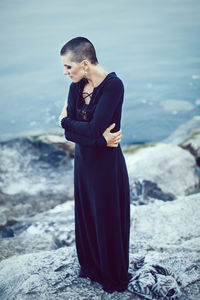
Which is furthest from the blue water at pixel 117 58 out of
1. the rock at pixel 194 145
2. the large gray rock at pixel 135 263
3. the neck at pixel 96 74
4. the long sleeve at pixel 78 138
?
the neck at pixel 96 74

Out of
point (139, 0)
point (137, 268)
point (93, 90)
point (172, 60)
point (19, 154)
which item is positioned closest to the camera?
point (93, 90)

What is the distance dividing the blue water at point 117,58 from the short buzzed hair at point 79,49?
16.0ft

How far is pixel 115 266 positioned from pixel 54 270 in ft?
1.59

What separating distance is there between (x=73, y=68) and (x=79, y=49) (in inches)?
4.2

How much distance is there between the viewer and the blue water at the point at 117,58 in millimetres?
7453

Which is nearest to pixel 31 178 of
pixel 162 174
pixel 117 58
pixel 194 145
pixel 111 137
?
pixel 162 174

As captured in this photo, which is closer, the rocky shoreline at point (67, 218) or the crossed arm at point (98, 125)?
the crossed arm at point (98, 125)

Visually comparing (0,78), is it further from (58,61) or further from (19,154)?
(19,154)

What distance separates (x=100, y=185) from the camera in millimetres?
1924

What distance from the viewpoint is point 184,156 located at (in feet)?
15.3

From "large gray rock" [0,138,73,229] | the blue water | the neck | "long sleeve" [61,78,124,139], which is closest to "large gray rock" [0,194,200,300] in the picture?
"large gray rock" [0,138,73,229]

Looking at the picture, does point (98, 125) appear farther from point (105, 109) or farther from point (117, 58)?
point (117, 58)

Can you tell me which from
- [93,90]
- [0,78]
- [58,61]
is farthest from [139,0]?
[93,90]

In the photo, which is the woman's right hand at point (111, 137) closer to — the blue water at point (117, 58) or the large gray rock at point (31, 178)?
the large gray rock at point (31, 178)
